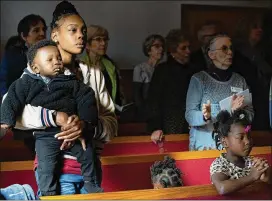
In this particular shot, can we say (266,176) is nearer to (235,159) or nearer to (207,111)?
(235,159)

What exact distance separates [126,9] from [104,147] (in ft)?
1.29

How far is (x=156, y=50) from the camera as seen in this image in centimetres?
116

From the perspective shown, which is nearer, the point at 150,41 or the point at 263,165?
the point at 263,165

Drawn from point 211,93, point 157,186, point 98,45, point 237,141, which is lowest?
point 157,186

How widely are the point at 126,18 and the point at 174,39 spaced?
0.45ft

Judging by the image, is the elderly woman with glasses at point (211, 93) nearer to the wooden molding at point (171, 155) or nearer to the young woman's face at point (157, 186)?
the wooden molding at point (171, 155)

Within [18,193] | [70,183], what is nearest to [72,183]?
[70,183]

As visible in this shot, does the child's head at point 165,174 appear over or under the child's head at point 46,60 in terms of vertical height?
under

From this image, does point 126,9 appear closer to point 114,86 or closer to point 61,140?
point 114,86

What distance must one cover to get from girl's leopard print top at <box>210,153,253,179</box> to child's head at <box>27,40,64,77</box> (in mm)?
417

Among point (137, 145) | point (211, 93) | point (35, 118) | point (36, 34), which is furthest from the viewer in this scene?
point (137, 145)

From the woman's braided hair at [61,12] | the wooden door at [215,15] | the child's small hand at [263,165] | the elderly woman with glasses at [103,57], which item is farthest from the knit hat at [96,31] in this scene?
the child's small hand at [263,165]

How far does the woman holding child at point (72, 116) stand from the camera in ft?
2.70

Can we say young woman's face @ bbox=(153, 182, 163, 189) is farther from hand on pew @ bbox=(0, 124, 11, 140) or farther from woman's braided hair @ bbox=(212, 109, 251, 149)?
hand on pew @ bbox=(0, 124, 11, 140)
